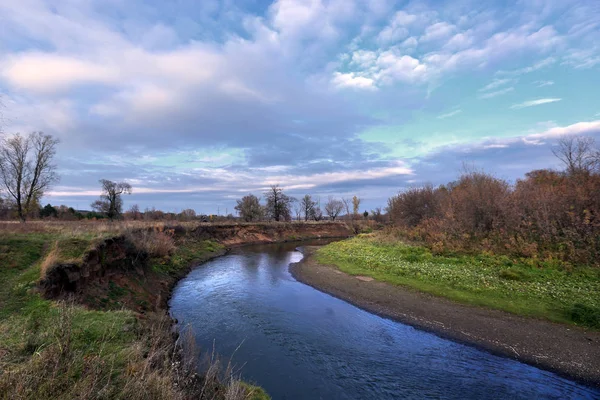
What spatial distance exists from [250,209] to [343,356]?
74.6m

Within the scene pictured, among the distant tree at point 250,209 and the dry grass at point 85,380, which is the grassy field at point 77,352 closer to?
the dry grass at point 85,380

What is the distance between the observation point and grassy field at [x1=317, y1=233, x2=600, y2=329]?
1352cm

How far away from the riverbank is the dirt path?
32.2 ft

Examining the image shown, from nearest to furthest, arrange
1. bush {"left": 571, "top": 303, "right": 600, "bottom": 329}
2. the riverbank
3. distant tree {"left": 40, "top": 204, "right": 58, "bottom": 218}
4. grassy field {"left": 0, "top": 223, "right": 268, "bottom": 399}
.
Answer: grassy field {"left": 0, "top": 223, "right": 268, "bottom": 399}
the riverbank
bush {"left": 571, "top": 303, "right": 600, "bottom": 329}
distant tree {"left": 40, "top": 204, "right": 58, "bottom": 218}

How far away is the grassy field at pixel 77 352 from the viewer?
4.34 m

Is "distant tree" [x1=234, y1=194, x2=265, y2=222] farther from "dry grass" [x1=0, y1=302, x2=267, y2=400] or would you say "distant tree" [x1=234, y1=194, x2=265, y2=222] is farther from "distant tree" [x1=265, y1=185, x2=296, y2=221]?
"dry grass" [x1=0, y1=302, x2=267, y2=400]

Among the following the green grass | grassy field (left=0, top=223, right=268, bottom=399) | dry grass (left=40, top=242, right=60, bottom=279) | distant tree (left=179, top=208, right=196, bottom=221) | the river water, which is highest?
distant tree (left=179, top=208, right=196, bottom=221)

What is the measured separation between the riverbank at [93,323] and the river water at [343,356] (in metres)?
1.84

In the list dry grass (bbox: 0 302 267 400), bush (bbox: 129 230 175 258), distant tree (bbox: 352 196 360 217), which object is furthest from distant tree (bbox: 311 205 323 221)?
dry grass (bbox: 0 302 267 400)

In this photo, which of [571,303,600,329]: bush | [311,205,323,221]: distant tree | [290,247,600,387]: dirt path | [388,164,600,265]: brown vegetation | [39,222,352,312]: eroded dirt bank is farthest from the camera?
[311,205,323,221]: distant tree

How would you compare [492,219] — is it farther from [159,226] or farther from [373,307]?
[159,226]

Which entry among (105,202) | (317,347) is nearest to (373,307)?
(317,347)

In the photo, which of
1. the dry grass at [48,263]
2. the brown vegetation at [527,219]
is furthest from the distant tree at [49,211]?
the brown vegetation at [527,219]

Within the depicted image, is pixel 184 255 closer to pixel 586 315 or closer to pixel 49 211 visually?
pixel 586 315
